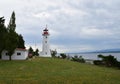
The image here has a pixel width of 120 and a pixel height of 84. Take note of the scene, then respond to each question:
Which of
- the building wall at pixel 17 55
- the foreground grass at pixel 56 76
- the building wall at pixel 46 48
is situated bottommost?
the foreground grass at pixel 56 76

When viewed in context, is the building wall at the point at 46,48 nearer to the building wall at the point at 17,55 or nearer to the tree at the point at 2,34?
the building wall at the point at 17,55

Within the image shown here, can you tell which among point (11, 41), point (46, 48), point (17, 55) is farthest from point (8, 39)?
point (46, 48)

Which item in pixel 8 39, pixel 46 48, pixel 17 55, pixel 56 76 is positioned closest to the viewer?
pixel 56 76

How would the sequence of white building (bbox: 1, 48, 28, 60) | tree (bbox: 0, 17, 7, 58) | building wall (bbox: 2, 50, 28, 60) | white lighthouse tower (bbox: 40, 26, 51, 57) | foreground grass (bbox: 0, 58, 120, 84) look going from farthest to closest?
white lighthouse tower (bbox: 40, 26, 51, 57), building wall (bbox: 2, 50, 28, 60), white building (bbox: 1, 48, 28, 60), tree (bbox: 0, 17, 7, 58), foreground grass (bbox: 0, 58, 120, 84)

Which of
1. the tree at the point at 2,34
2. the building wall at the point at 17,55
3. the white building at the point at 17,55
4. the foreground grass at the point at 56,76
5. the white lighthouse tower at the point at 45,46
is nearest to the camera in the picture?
the foreground grass at the point at 56,76

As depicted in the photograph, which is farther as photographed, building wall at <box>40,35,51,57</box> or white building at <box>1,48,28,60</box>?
building wall at <box>40,35,51,57</box>

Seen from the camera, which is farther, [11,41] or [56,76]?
[11,41]

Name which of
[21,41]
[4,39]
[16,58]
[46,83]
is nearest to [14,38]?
[4,39]

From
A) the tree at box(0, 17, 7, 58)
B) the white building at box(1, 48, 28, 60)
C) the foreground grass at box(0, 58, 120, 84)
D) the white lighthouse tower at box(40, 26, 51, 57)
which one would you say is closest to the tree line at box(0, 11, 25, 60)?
the tree at box(0, 17, 7, 58)

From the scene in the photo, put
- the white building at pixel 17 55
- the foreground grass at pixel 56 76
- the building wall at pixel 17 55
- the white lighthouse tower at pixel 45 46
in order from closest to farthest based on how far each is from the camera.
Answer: the foreground grass at pixel 56 76
the white building at pixel 17 55
the building wall at pixel 17 55
the white lighthouse tower at pixel 45 46

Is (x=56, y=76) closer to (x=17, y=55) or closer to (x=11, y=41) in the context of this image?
(x=11, y=41)

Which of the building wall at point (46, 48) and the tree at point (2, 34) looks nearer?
the tree at point (2, 34)

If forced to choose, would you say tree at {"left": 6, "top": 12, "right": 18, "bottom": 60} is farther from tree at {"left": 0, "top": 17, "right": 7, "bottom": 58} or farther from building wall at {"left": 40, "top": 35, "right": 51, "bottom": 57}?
building wall at {"left": 40, "top": 35, "right": 51, "bottom": 57}

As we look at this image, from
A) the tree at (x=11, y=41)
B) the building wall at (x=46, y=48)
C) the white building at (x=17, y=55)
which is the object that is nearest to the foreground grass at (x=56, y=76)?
the tree at (x=11, y=41)
